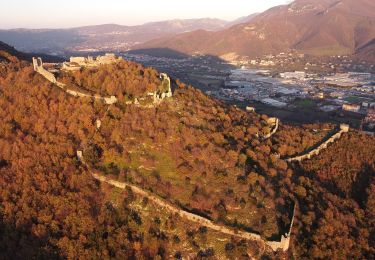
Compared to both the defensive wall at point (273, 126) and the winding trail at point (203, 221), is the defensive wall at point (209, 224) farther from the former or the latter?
the defensive wall at point (273, 126)

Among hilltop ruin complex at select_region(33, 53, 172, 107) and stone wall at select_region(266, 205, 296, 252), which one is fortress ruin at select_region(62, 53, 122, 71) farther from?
stone wall at select_region(266, 205, 296, 252)

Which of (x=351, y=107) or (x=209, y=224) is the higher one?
(x=351, y=107)

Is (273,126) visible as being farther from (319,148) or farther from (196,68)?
(196,68)

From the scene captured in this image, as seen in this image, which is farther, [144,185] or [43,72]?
[43,72]

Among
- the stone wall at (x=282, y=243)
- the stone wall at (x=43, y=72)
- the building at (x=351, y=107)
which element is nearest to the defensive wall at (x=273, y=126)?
the stone wall at (x=282, y=243)

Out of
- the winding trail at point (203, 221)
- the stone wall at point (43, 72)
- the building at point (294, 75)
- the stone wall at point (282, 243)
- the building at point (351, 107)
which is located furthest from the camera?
the building at point (294, 75)

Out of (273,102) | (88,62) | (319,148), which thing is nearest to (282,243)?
(319,148)

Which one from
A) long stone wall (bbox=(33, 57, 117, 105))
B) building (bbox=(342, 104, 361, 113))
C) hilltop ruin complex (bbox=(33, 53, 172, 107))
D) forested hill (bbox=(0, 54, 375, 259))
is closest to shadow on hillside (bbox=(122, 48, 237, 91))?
building (bbox=(342, 104, 361, 113))

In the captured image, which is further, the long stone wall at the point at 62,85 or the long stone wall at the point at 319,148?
the long stone wall at the point at 319,148

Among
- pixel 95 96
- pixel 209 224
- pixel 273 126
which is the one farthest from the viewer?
pixel 273 126
